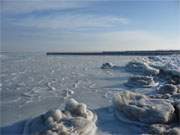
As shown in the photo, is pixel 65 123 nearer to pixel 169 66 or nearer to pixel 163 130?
pixel 163 130

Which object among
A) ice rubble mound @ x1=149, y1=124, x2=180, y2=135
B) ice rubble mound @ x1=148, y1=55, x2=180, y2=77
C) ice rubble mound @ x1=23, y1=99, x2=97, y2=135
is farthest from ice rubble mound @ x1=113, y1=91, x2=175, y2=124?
ice rubble mound @ x1=148, y1=55, x2=180, y2=77

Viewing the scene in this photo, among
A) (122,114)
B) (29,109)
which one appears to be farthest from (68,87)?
(122,114)

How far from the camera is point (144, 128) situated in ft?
15.1

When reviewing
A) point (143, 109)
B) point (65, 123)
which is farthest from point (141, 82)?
point (65, 123)

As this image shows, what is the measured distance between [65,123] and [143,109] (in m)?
1.29

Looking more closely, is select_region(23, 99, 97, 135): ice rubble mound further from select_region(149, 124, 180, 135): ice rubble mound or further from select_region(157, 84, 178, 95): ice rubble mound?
select_region(157, 84, 178, 95): ice rubble mound

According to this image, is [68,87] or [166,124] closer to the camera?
[166,124]

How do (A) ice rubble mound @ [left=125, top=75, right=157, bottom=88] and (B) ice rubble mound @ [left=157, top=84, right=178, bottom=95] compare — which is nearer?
(B) ice rubble mound @ [left=157, top=84, right=178, bottom=95]

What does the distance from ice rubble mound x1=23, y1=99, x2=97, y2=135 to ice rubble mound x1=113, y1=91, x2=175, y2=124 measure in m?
0.59

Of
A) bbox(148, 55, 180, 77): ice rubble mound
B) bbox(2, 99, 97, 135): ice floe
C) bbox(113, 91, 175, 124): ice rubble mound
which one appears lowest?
bbox(2, 99, 97, 135): ice floe

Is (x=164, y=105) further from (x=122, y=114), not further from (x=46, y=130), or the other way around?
(x=46, y=130)

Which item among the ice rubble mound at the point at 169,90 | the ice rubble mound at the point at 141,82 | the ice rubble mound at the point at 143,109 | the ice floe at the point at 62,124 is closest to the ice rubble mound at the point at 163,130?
the ice rubble mound at the point at 143,109

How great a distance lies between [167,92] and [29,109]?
3065 mm

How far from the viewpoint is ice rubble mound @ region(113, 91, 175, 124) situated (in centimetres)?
473
